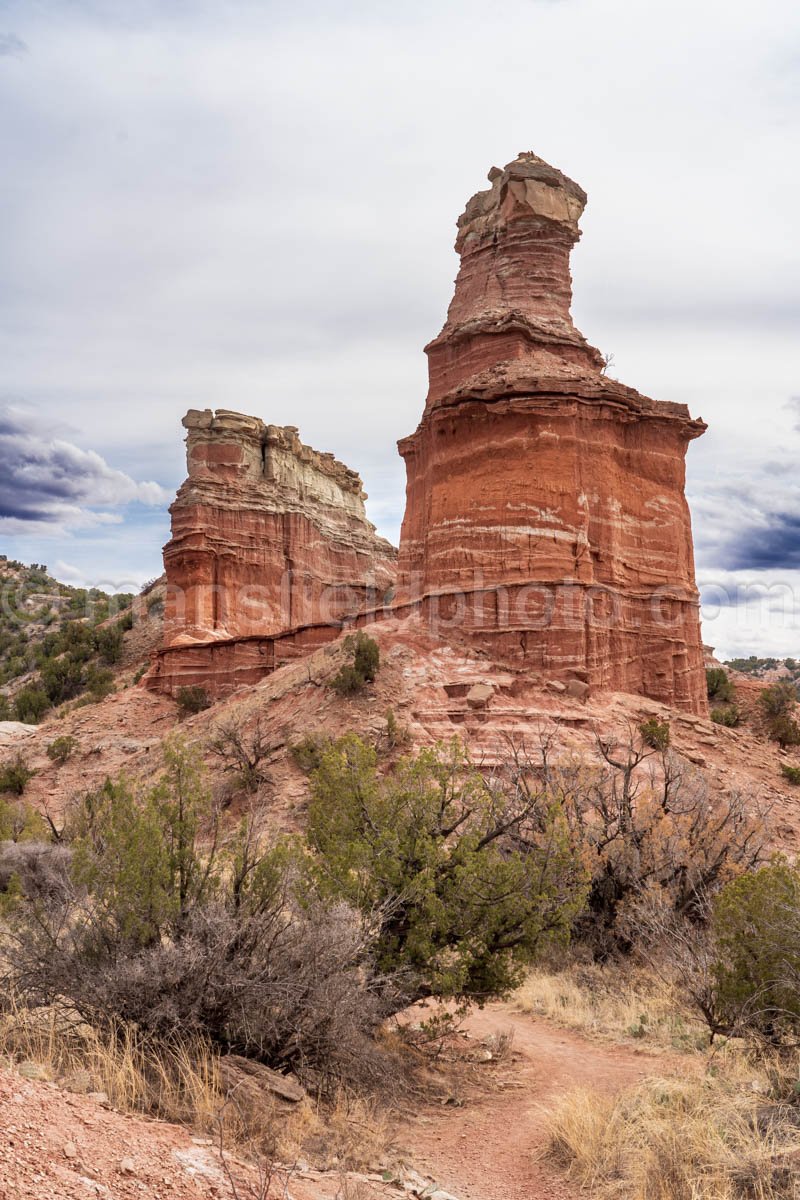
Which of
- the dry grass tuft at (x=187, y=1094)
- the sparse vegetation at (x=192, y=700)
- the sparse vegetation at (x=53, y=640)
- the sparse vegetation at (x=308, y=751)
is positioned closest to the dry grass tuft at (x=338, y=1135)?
the dry grass tuft at (x=187, y=1094)

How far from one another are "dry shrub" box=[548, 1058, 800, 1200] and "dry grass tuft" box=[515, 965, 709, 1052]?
2.25m

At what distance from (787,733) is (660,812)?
1947 centimetres

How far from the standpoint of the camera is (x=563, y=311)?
31297 millimetres

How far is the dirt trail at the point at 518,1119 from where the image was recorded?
5918mm

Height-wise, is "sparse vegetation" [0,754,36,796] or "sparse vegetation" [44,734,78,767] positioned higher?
"sparse vegetation" [44,734,78,767]

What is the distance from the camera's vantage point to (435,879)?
28.0ft

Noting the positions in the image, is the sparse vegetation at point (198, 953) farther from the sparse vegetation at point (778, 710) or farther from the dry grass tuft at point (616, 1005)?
the sparse vegetation at point (778, 710)

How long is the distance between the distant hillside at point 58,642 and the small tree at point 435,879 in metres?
37.8

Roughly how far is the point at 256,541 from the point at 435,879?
137 feet

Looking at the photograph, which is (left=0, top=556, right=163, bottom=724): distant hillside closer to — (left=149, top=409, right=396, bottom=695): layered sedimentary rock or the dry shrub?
(left=149, top=409, right=396, bottom=695): layered sedimentary rock

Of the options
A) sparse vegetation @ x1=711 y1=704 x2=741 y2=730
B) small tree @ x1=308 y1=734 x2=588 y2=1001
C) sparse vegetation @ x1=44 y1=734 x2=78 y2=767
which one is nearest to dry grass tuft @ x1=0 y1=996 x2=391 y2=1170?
small tree @ x1=308 y1=734 x2=588 y2=1001

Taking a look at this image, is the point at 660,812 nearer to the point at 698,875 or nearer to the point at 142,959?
the point at 698,875

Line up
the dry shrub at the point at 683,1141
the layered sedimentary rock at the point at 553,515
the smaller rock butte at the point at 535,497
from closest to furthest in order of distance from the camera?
1. the dry shrub at the point at 683,1141
2. the layered sedimentary rock at the point at 553,515
3. the smaller rock butte at the point at 535,497

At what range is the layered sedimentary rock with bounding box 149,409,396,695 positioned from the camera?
151 ft
